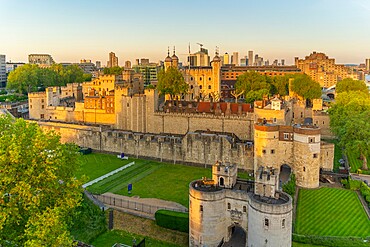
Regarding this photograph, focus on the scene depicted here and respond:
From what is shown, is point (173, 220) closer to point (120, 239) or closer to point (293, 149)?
point (120, 239)

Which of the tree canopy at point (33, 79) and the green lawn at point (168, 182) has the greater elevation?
the tree canopy at point (33, 79)

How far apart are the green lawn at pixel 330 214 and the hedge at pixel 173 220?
983cm

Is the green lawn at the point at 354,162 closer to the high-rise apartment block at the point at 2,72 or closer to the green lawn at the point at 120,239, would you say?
the green lawn at the point at 120,239

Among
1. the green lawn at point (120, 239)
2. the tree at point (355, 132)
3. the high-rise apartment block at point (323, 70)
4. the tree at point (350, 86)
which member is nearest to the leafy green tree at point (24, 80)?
the green lawn at point (120, 239)

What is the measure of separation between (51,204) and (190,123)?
122ft

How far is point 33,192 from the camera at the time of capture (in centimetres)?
2194

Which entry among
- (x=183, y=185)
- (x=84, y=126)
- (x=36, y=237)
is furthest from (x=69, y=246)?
(x=84, y=126)

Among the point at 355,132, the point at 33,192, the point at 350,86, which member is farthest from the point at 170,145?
the point at 350,86

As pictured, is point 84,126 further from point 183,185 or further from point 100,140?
point 183,185

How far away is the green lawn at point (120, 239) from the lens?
31.4 m

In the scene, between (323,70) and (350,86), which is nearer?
(350,86)

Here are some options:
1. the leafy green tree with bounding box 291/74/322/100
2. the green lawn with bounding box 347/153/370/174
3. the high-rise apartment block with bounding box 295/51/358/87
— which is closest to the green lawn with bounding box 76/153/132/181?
the green lawn with bounding box 347/153/370/174

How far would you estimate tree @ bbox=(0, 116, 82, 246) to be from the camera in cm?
2002

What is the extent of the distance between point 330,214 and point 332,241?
516 centimetres
